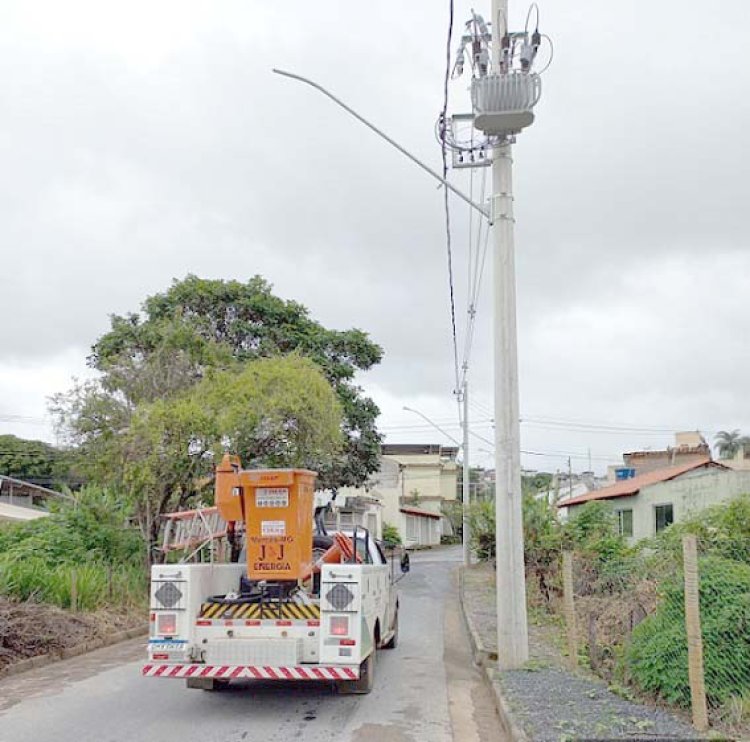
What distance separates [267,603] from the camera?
9.66m

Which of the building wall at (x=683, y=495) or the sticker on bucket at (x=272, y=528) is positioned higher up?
the building wall at (x=683, y=495)

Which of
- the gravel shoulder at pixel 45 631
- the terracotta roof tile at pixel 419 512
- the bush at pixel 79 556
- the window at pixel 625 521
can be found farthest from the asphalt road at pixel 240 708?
the terracotta roof tile at pixel 419 512

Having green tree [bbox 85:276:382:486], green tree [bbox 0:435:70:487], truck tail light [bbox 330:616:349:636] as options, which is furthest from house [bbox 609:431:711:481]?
green tree [bbox 0:435:70:487]

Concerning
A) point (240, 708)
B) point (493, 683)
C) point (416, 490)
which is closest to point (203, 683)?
point (240, 708)

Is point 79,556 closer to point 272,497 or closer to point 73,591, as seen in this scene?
point 73,591

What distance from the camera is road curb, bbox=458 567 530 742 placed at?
306 inches

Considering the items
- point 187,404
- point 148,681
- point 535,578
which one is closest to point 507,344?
point 148,681

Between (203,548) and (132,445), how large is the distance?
8168 millimetres

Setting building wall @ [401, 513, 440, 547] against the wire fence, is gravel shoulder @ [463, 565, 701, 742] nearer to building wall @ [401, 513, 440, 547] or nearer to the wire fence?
the wire fence

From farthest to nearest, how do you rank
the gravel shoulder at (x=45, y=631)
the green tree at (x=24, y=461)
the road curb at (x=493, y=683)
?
the green tree at (x=24, y=461) → the gravel shoulder at (x=45, y=631) → the road curb at (x=493, y=683)

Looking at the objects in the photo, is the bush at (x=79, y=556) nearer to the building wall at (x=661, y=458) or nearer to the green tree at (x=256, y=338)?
the green tree at (x=256, y=338)

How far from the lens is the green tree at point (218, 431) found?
18609 mm

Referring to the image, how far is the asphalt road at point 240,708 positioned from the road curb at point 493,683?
0.49 ft

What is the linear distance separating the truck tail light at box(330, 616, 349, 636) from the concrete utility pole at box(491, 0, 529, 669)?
267 cm
